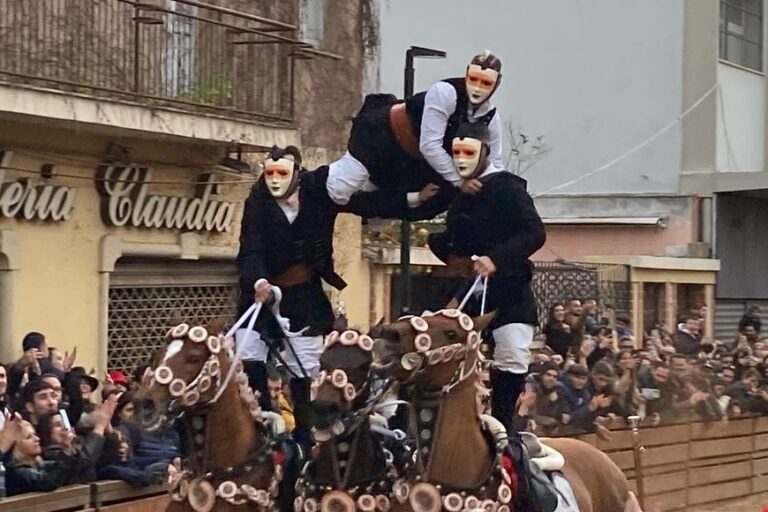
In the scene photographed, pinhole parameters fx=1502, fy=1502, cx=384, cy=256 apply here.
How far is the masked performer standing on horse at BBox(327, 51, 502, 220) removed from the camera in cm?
754

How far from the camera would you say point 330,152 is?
57.1 feet

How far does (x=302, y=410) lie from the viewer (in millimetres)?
7801

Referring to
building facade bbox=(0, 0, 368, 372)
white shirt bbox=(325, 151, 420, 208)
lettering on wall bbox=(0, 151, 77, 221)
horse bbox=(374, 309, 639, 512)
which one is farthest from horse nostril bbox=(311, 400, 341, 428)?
lettering on wall bbox=(0, 151, 77, 221)

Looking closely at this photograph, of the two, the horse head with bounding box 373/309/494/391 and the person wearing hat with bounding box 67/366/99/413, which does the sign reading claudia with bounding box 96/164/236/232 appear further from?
the horse head with bounding box 373/309/494/391

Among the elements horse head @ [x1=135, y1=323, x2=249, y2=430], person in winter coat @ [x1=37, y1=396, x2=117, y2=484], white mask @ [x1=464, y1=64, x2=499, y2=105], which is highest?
white mask @ [x1=464, y1=64, x2=499, y2=105]

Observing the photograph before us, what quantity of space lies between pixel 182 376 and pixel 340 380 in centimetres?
73

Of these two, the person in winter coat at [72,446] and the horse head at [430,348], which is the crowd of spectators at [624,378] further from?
the horse head at [430,348]

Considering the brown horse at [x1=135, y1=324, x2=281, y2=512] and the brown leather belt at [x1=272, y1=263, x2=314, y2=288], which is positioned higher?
the brown leather belt at [x1=272, y1=263, x2=314, y2=288]

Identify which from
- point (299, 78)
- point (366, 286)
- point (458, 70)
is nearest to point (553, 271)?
point (366, 286)

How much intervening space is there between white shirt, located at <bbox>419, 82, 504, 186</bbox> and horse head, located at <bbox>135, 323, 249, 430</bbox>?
1443 millimetres

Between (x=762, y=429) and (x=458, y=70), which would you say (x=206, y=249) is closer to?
(x=762, y=429)

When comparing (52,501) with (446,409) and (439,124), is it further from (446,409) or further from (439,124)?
(439,124)

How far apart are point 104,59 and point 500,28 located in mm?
13776

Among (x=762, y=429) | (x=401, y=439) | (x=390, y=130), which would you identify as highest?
(x=390, y=130)
